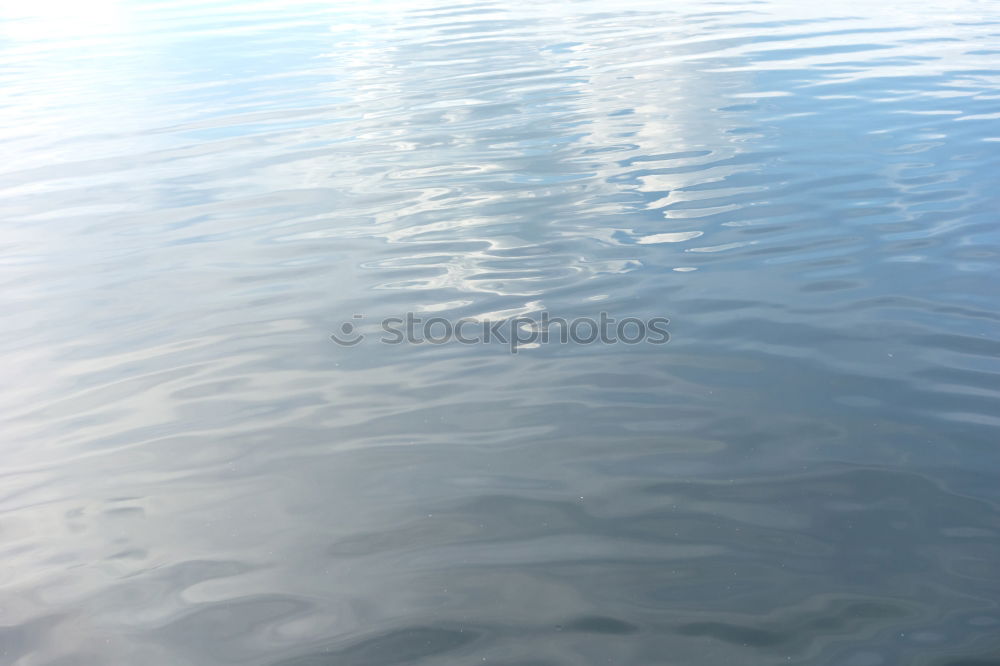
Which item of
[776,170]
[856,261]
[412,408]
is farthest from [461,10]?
[412,408]

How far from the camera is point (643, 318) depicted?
548cm

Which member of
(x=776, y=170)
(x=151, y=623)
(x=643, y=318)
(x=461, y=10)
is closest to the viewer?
(x=151, y=623)

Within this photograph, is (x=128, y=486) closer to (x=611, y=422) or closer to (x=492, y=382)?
(x=492, y=382)

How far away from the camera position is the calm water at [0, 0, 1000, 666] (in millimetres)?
3346

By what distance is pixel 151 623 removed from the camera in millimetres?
3377

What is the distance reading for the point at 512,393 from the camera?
15.7 feet

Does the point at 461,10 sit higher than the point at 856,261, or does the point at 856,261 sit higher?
the point at 461,10

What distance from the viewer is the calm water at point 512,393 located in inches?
132

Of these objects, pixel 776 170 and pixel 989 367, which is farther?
pixel 776 170

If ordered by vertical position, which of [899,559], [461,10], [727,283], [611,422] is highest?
[461,10]

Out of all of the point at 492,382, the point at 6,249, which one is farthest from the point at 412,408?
the point at 6,249

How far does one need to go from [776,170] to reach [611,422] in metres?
4.42

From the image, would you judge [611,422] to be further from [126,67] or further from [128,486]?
[126,67]

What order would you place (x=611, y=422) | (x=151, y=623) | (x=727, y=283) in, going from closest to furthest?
(x=151, y=623), (x=611, y=422), (x=727, y=283)
